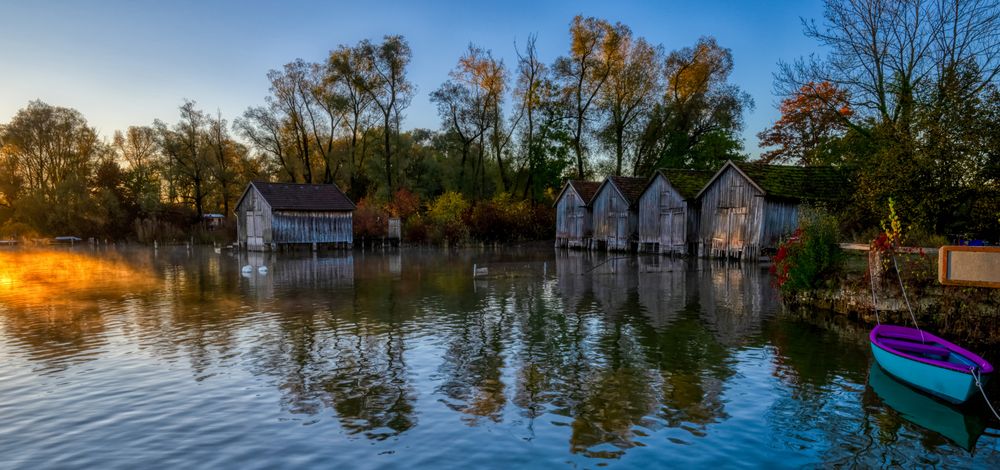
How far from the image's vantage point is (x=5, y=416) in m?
9.49

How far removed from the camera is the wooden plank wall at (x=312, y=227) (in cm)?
5012

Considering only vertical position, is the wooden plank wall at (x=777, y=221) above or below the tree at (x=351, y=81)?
below

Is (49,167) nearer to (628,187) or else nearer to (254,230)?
(254,230)

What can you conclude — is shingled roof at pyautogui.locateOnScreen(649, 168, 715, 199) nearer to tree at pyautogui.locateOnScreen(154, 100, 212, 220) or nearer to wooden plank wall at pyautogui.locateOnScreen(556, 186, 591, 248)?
wooden plank wall at pyautogui.locateOnScreen(556, 186, 591, 248)

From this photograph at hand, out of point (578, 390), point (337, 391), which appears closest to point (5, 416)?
point (337, 391)

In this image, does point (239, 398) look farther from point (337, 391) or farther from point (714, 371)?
point (714, 371)

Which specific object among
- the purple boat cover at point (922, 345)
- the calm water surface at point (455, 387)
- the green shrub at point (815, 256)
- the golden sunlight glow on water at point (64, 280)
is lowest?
the calm water surface at point (455, 387)

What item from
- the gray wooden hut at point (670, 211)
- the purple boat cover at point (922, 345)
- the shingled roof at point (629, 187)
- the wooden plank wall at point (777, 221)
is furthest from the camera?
the shingled roof at point (629, 187)

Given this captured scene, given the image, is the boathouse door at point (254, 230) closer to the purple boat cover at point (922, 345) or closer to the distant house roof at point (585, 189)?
the distant house roof at point (585, 189)

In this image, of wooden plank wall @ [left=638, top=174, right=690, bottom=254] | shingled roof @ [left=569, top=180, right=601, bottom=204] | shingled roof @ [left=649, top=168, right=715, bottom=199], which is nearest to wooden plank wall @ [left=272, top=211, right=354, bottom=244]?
shingled roof @ [left=569, top=180, right=601, bottom=204]

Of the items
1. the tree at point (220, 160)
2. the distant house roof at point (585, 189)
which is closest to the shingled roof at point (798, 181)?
the distant house roof at point (585, 189)

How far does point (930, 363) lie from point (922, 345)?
1677 mm

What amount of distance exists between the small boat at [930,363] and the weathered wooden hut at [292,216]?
4492cm

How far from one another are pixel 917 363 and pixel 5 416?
14.2 meters
